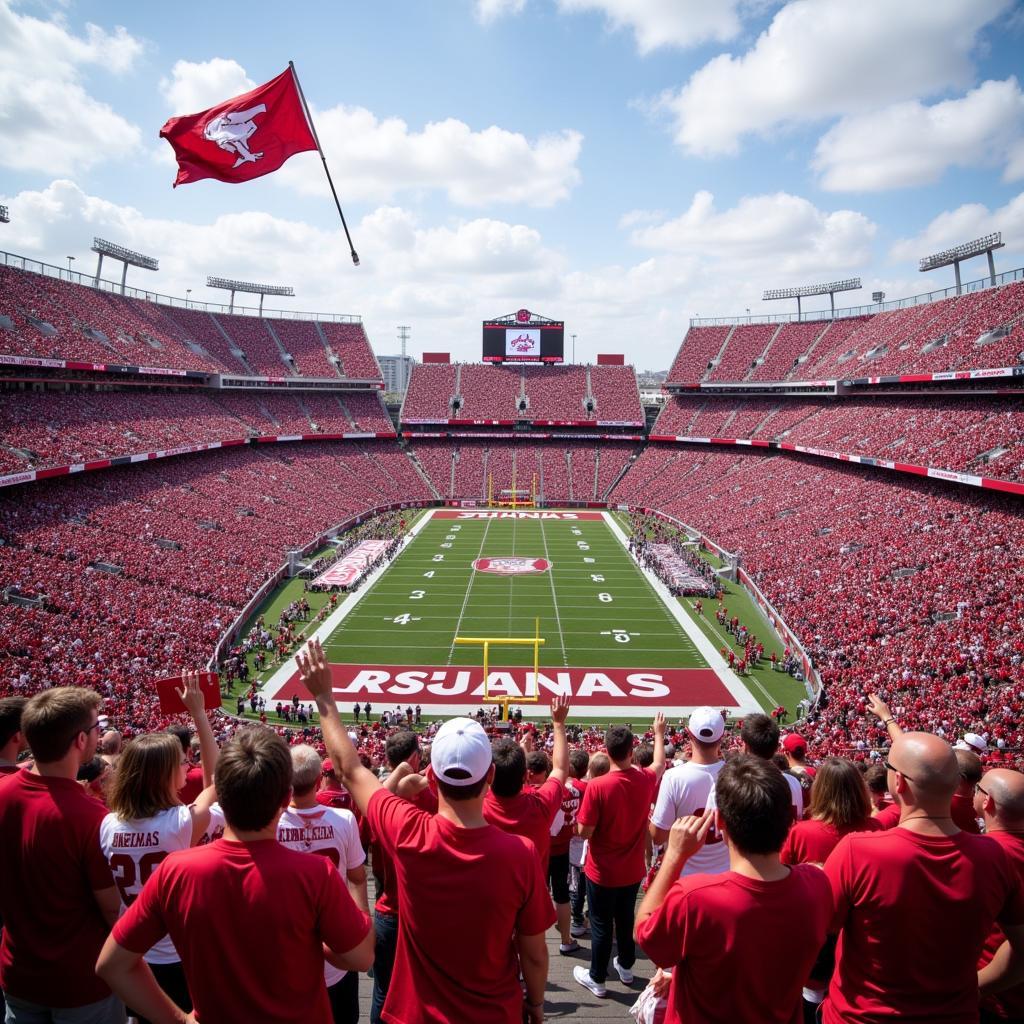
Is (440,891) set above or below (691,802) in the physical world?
above

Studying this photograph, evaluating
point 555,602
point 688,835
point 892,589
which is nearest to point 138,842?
point 688,835

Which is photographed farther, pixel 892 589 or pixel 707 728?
pixel 892 589

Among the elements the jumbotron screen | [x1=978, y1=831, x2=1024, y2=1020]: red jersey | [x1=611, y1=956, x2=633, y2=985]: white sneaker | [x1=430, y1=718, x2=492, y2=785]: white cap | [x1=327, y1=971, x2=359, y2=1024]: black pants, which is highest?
the jumbotron screen

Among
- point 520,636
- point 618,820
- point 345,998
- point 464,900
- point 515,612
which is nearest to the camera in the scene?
point 464,900

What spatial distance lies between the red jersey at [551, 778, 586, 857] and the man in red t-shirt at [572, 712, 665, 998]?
2.00ft

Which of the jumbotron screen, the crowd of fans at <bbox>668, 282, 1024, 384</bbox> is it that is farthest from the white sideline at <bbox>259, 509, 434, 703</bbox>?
the jumbotron screen

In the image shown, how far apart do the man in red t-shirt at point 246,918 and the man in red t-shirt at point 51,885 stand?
80cm

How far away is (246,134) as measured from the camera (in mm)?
10719

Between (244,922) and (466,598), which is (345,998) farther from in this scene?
(466,598)

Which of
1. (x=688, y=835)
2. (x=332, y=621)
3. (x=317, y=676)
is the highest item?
(x=317, y=676)

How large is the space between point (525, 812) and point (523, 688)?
740 inches

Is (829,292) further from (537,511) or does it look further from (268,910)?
(268,910)

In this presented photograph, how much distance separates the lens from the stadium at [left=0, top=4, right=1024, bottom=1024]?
2.70 meters

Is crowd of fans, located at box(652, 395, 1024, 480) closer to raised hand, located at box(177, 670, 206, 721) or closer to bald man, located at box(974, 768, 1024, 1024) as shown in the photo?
bald man, located at box(974, 768, 1024, 1024)
